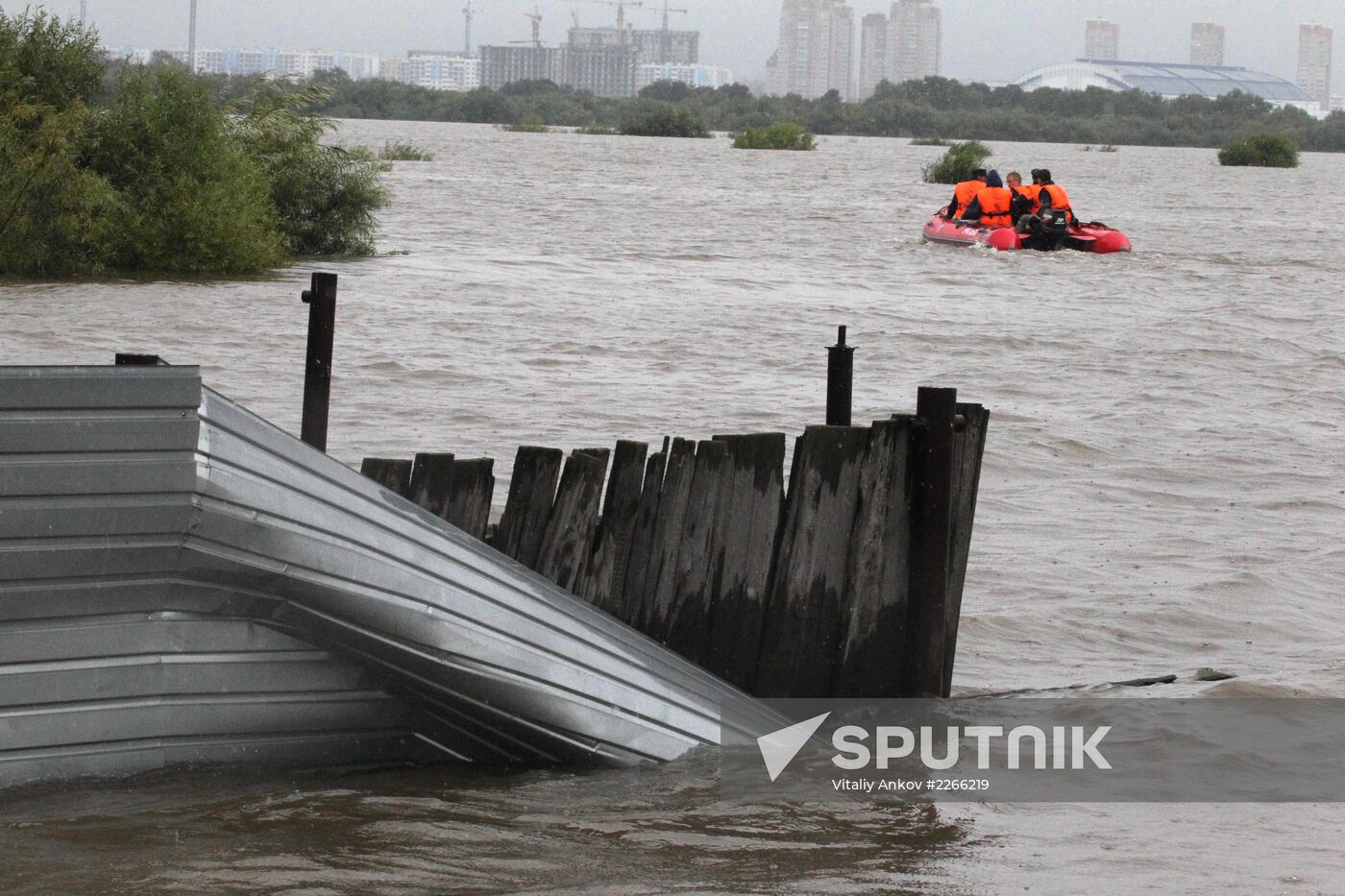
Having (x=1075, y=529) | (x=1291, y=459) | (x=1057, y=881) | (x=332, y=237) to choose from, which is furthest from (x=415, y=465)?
(x=332, y=237)

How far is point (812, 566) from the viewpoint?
19.2 ft

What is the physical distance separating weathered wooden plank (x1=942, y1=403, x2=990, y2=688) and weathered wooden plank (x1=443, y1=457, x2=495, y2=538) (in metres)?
1.74

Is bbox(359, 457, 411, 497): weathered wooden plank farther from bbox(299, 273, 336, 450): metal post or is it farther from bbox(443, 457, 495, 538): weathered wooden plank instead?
bbox(299, 273, 336, 450): metal post

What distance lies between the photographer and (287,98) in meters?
28.5

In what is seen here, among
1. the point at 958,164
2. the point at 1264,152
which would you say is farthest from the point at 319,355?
the point at 1264,152

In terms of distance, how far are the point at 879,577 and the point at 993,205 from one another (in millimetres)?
27923

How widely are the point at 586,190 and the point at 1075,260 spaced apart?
88.8 ft

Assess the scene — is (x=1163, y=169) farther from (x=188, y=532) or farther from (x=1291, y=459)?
(x=188, y=532)

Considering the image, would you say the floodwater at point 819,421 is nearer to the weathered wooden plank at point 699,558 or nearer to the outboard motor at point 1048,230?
the outboard motor at point 1048,230

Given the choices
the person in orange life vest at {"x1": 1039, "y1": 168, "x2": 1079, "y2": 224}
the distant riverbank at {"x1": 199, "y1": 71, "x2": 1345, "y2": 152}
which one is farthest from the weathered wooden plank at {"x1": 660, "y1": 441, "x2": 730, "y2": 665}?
the distant riverbank at {"x1": 199, "y1": 71, "x2": 1345, "y2": 152}

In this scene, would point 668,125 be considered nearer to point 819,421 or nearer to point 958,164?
point 958,164

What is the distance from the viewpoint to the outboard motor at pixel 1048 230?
3119cm

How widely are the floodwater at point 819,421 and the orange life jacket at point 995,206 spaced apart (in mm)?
867

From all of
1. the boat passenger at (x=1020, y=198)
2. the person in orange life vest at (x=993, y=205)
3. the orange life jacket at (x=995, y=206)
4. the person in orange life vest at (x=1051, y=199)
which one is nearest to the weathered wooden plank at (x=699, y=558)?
the person in orange life vest at (x=1051, y=199)
